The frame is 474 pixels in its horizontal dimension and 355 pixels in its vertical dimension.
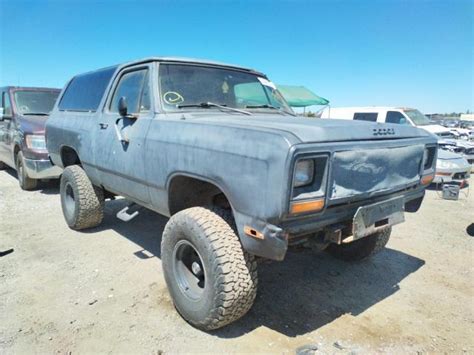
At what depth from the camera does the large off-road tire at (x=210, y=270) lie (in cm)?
246

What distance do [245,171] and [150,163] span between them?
1182mm

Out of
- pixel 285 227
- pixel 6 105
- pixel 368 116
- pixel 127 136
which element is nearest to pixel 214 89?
pixel 127 136

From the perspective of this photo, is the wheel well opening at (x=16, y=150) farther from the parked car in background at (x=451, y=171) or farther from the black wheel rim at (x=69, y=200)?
the parked car in background at (x=451, y=171)

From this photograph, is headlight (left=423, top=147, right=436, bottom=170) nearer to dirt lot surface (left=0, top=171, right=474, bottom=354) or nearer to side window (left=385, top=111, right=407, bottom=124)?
dirt lot surface (left=0, top=171, right=474, bottom=354)

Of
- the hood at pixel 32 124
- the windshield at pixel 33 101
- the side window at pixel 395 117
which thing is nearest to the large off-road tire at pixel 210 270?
the hood at pixel 32 124

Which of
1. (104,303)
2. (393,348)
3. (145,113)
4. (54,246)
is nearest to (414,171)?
(393,348)

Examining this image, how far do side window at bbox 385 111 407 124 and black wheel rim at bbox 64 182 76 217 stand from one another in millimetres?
10306

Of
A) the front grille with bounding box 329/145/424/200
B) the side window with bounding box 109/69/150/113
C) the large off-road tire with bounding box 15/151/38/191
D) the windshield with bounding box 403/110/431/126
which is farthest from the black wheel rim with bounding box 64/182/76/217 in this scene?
the windshield with bounding box 403/110/431/126

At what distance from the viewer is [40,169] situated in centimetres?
672

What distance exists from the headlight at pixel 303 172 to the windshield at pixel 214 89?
1483 mm

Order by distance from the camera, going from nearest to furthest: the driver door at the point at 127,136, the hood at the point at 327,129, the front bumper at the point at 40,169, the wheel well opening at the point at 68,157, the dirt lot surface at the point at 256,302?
the hood at the point at 327,129 → the dirt lot surface at the point at 256,302 → the driver door at the point at 127,136 → the wheel well opening at the point at 68,157 → the front bumper at the point at 40,169

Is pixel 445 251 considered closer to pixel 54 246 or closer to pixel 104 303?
pixel 104 303

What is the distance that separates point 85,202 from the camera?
4.56m

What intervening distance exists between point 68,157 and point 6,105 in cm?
374
